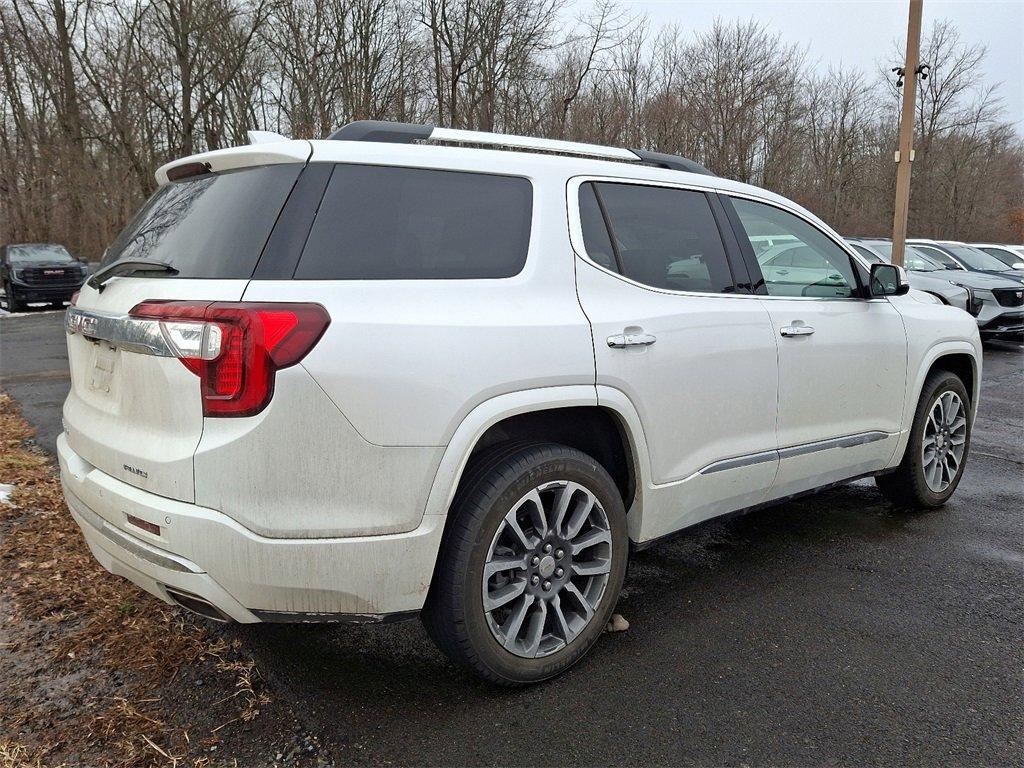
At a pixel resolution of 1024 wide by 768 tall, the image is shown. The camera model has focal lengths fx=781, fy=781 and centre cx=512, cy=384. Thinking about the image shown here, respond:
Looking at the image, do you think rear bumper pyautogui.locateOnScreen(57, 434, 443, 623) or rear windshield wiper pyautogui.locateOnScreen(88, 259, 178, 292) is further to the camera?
rear windshield wiper pyautogui.locateOnScreen(88, 259, 178, 292)

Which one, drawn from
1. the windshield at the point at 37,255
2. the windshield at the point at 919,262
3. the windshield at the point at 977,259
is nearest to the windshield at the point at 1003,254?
the windshield at the point at 977,259

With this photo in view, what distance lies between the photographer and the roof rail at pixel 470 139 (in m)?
2.81

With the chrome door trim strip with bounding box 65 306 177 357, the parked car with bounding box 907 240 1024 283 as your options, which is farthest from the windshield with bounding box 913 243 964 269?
the chrome door trim strip with bounding box 65 306 177 357

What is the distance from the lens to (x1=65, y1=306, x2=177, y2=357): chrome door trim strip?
2.27 metres

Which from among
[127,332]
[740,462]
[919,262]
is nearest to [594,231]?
[740,462]

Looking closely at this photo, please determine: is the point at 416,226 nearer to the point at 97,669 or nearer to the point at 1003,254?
the point at 97,669

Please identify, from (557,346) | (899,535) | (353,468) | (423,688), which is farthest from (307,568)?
(899,535)

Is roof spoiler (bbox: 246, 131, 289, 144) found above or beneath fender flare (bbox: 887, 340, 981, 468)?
above

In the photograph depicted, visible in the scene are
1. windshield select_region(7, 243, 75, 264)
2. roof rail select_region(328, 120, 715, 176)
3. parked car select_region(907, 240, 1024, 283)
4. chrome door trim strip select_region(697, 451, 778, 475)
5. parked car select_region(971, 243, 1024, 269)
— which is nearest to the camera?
roof rail select_region(328, 120, 715, 176)

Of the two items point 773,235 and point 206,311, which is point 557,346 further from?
point 773,235

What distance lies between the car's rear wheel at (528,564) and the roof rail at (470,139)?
→ 1.19 m

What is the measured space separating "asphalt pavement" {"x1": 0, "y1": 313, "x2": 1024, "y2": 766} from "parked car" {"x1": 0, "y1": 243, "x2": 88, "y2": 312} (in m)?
20.5

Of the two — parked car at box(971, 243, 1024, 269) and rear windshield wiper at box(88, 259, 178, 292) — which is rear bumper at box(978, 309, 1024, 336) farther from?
rear windshield wiper at box(88, 259, 178, 292)

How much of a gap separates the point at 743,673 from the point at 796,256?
2.15 metres
